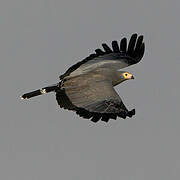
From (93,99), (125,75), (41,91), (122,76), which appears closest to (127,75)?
(125,75)

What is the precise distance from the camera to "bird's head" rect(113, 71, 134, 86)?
88.2ft

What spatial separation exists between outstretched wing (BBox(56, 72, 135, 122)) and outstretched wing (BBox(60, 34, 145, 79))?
248 cm

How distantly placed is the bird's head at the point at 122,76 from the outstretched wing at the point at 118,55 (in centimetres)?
111

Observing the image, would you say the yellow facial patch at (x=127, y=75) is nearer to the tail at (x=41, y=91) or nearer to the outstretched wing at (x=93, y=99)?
the outstretched wing at (x=93, y=99)

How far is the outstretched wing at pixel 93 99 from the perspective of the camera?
24484 mm

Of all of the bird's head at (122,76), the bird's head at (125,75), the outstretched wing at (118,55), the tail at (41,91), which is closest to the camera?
the tail at (41,91)

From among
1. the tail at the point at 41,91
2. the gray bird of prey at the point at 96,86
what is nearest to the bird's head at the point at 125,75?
the gray bird of prey at the point at 96,86

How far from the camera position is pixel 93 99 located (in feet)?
81.7

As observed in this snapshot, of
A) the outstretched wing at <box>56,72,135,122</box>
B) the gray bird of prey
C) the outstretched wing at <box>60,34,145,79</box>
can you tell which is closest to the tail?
the gray bird of prey

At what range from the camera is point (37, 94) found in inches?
1071

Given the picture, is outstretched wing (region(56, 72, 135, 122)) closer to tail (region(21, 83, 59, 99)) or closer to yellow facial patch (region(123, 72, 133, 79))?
tail (region(21, 83, 59, 99))

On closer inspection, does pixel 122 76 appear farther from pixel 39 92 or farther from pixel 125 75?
pixel 39 92

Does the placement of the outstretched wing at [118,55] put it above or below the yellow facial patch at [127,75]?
above

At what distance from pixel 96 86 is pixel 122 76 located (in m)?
1.91
